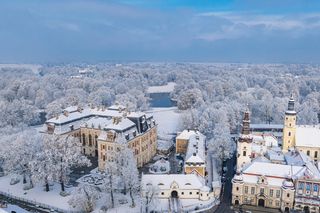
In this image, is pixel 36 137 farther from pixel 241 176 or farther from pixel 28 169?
pixel 241 176

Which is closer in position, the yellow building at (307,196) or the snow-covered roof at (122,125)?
the yellow building at (307,196)

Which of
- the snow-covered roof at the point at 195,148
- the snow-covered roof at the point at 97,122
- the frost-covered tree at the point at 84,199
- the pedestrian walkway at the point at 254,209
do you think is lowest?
the pedestrian walkway at the point at 254,209

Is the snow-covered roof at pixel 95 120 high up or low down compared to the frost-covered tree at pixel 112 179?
up

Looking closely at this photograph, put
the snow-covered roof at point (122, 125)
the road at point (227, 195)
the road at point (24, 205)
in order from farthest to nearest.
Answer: the snow-covered roof at point (122, 125), the road at point (24, 205), the road at point (227, 195)

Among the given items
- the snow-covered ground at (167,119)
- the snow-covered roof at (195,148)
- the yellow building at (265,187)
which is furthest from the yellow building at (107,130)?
the snow-covered ground at (167,119)

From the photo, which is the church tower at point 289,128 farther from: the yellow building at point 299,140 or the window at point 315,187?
the window at point 315,187

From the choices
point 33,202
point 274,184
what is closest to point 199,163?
point 274,184

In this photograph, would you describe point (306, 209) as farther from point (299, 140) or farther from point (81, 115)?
point (81, 115)
